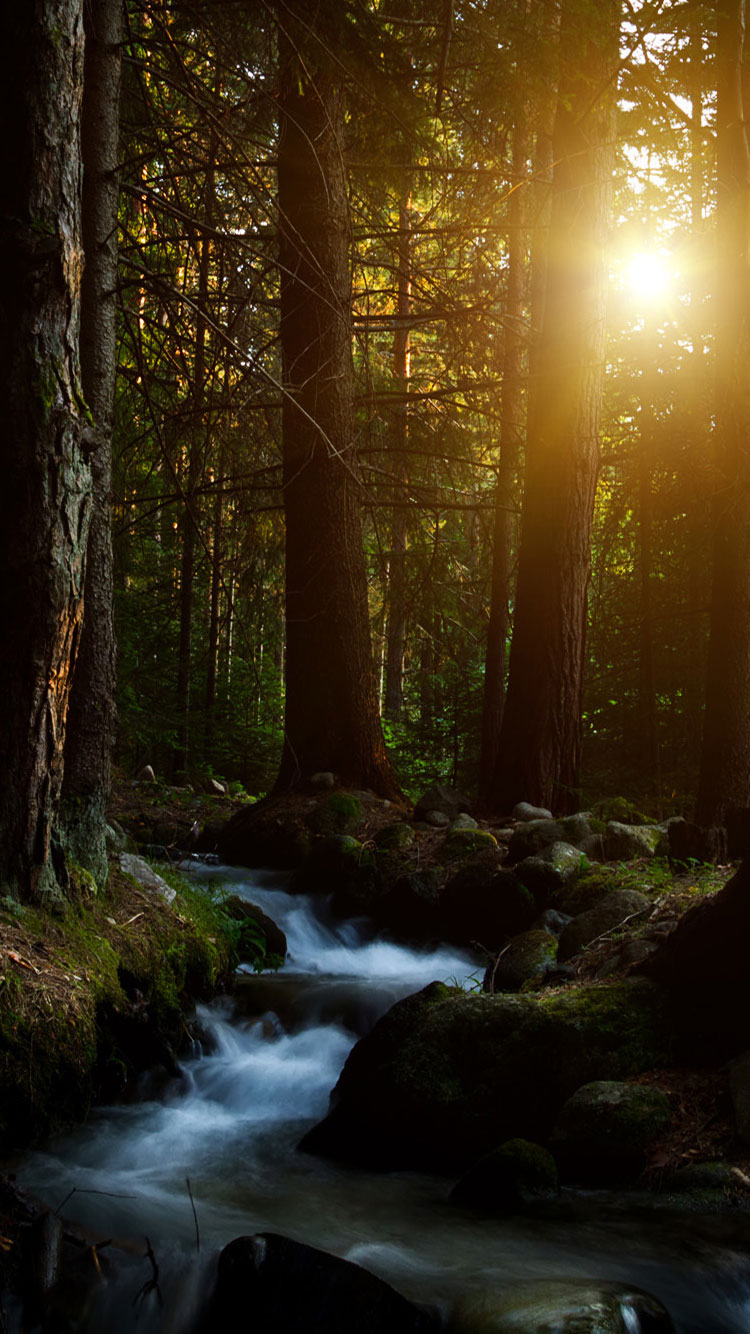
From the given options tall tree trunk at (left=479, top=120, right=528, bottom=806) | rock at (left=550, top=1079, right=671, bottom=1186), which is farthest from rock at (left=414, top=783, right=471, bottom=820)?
rock at (left=550, top=1079, right=671, bottom=1186)

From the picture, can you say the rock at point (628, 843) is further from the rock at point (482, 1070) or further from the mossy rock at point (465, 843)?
the rock at point (482, 1070)

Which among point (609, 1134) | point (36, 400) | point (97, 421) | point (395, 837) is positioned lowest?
point (609, 1134)

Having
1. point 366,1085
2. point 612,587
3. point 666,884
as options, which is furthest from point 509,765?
point 366,1085

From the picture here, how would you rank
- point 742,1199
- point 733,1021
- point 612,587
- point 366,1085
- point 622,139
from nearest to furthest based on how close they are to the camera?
point 742,1199
point 733,1021
point 366,1085
point 622,139
point 612,587

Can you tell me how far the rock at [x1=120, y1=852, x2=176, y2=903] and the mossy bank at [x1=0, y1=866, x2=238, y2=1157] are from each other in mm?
71

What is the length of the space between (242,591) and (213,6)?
5275 millimetres

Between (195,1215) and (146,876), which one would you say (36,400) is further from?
(195,1215)

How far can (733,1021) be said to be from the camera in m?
3.96

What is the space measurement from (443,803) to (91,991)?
479 cm

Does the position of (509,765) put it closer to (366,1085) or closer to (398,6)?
(366,1085)

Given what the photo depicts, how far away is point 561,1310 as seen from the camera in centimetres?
278

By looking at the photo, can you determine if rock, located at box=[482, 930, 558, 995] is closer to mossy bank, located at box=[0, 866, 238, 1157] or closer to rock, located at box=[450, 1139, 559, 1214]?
mossy bank, located at box=[0, 866, 238, 1157]

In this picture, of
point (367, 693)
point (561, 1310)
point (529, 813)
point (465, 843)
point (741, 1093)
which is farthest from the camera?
point (367, 693)

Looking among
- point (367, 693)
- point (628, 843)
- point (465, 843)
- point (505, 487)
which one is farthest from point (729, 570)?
point (505, 487)
